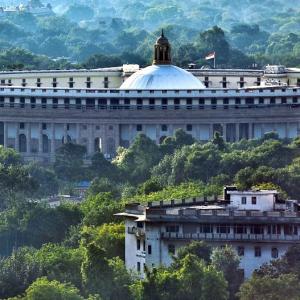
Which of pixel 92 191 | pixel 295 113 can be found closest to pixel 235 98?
pixel 295 113

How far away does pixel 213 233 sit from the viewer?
66.8 metres

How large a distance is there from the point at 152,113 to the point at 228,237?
5778 cm

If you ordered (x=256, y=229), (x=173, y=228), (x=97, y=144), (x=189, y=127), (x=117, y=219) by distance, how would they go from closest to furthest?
(x=256, y=229) → (x=173, y=228) → (x=117, y=219) → (x=97, y=144) → (x=189, y=127)

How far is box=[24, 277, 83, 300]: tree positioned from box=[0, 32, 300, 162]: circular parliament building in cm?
5864

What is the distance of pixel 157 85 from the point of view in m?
124

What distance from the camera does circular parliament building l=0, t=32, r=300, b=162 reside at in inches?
4835

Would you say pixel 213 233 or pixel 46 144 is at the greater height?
pixel 46 144

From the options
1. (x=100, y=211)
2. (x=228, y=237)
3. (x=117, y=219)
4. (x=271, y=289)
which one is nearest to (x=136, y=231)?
Result: (x=228, y=237)

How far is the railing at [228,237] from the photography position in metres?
66.1

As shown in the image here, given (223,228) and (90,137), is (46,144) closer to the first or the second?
(90,137)

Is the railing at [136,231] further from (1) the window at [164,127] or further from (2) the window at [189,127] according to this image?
(1) the window at [164,127]

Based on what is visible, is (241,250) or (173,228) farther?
(173,228)

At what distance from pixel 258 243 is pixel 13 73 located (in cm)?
6987

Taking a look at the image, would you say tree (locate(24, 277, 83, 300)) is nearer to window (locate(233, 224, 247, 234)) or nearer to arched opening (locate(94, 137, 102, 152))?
window (locate(233, 224, 247, 234))
